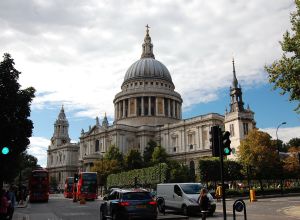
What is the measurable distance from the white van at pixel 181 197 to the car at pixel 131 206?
4.64 meters

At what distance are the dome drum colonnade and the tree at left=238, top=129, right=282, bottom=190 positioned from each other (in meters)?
53.7

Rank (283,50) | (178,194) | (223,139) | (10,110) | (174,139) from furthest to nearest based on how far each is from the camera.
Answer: (174,139) < (10,110) < (178,194) < (283,50) < (223,139)

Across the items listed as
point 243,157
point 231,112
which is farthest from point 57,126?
point 243,157

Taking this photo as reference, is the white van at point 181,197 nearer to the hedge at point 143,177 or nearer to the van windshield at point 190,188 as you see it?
the van windshield at point 190,188

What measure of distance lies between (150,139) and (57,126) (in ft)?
209

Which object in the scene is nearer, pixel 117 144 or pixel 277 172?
pixel 277 172

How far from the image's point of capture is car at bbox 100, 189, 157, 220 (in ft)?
61.6

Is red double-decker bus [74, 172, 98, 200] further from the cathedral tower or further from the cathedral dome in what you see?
the cathedral dome

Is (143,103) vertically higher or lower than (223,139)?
higher

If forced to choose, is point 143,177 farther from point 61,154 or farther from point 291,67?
point 61,154

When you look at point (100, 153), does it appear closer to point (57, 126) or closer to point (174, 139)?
point (174, 139)

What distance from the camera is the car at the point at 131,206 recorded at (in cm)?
1878

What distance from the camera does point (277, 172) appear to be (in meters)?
57.7

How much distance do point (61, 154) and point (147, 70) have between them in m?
51.0
